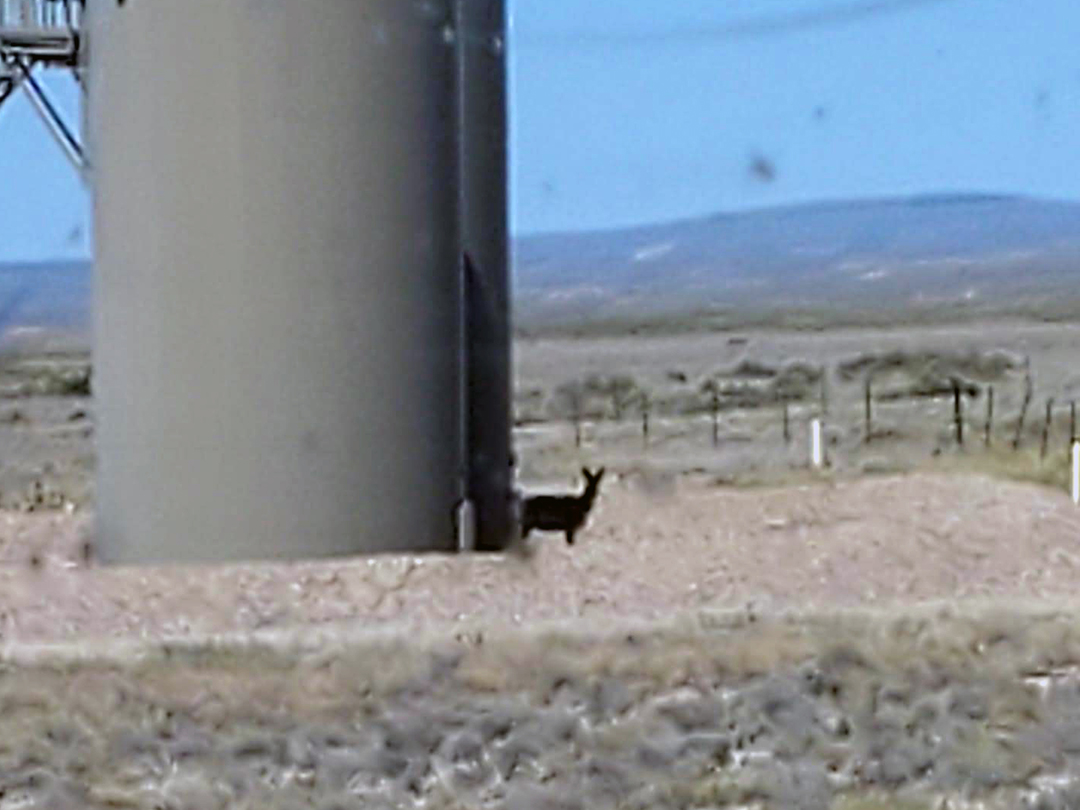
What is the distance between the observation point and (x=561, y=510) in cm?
1240

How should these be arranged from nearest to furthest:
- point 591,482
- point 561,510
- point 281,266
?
point 281,266 → point 561,510 → point 591,482

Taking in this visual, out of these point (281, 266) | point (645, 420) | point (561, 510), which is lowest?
point (561, 510)

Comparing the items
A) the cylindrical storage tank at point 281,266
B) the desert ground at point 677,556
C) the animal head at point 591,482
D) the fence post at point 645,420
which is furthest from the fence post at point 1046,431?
the cylindrical storage tank at point 281,266

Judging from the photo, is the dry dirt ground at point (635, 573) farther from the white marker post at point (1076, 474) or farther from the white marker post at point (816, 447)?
the white marker post at point (816, 447)

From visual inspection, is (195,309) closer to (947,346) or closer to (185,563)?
(185,563)

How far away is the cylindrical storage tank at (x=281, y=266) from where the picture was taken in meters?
9.59

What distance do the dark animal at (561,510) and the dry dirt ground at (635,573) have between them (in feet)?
0.72

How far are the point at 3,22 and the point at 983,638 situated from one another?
10481mm

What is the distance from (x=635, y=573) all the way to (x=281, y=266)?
7.01 feet

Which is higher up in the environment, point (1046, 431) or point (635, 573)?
point (1046, 431)

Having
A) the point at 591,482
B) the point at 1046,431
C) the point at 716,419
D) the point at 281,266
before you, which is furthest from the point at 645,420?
the point at 281,266

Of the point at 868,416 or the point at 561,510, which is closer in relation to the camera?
the point at 561,510

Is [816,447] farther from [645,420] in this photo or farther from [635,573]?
[635,573]

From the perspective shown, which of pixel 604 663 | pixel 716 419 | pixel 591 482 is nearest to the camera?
pixel 604 663
